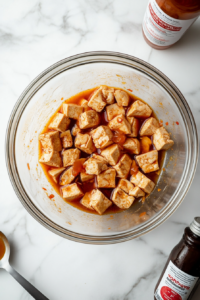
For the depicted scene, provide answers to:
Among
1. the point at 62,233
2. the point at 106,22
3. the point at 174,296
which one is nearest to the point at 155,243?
the point at 174,296

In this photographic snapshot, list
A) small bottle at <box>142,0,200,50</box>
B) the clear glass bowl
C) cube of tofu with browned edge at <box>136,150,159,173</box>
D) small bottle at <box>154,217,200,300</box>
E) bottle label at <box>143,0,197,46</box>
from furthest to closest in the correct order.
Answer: cube of tofu with browned edge at <box>136,150,159,173</box>, the clear glass bowl, small bottle at <box>154,217,200,300</box>, bottle label at <box>143,0,197,46</box>, small bottle at <box>142,0,200,50</box>

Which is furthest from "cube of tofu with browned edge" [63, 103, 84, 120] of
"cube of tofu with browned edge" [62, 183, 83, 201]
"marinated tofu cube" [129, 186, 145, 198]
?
"marinated tofu cube" [129, 186, 145, 198]

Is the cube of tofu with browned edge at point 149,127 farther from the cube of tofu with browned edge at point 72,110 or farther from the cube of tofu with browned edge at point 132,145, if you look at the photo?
the cube of tofu with browned edge at point 72,110

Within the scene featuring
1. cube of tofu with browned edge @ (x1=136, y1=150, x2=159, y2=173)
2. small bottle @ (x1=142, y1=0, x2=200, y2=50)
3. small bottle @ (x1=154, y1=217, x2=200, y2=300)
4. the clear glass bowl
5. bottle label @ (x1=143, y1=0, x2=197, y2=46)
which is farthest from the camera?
cube of tofu with browned edge @ (x1=136, y1=150, x2=159, y2=173)

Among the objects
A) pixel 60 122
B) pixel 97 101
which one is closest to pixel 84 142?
pixel 60 122

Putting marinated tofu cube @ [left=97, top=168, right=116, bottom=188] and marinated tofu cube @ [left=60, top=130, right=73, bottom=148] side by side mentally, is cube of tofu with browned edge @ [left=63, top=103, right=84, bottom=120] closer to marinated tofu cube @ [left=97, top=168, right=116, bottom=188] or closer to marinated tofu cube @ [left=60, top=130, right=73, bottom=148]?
marinated tofu cube @ [left=60, top=130, right=73, bottom=148]

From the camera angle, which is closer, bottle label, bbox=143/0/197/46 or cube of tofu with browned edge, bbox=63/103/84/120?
bottle label, bbox=143/0/197/46
